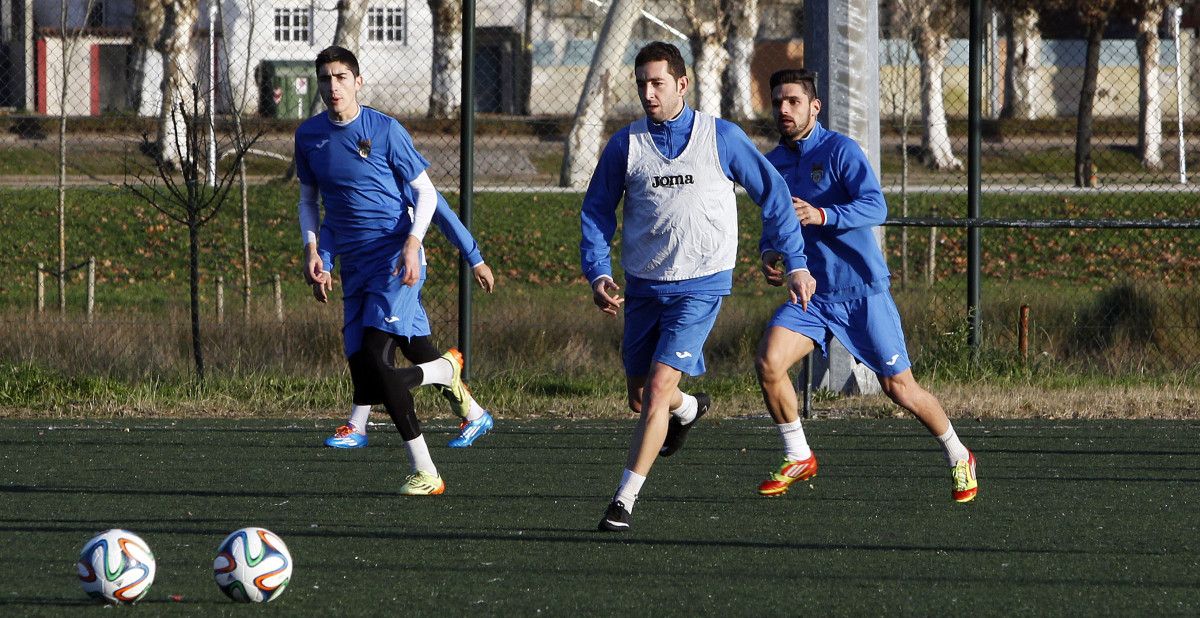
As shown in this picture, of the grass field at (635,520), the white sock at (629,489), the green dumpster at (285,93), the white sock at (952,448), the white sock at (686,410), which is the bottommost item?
the grass field at (635,520)

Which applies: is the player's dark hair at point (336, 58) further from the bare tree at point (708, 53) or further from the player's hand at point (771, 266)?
the bare tree at point (708, 53)

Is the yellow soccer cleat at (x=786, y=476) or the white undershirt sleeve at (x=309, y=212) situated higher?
the white undershirt sleeve at (x=309, y=212)

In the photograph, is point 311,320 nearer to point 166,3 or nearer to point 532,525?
point 532,525

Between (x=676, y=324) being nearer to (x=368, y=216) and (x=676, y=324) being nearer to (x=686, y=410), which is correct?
(x=686, y=410)

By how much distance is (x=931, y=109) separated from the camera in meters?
24.5

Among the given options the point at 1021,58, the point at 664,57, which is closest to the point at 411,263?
the point at 664,57

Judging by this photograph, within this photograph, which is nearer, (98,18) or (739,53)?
(98,18)

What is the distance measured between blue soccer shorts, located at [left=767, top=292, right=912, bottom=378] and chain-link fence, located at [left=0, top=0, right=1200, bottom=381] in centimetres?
337

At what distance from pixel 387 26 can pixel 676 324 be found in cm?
2637

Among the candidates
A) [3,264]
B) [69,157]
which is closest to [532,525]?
[3,264]

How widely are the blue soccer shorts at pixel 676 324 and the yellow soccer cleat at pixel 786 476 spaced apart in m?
0.78

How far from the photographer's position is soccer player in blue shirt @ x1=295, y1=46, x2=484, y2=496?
281 inches

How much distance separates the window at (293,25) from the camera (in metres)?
33.0

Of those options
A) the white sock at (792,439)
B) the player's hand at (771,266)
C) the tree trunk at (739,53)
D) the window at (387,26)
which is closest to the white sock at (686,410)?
the white sock at (792,439)
